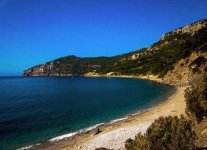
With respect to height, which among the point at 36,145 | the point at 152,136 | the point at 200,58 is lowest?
the point at 36,145

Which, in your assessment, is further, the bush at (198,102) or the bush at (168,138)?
the bush at (198,102)

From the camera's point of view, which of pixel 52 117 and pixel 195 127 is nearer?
pixel 195 127

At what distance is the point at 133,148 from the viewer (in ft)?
56.6

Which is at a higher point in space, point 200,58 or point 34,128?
point 200,58

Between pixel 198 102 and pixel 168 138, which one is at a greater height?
pixel 198 102

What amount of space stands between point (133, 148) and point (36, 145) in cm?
2252

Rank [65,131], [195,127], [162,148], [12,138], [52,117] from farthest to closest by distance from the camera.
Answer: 1. [52,117]
2. [65,131]
3. [12,138]
4. [195,127]
5. [162,148]

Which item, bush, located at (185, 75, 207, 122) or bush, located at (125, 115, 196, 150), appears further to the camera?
bush, located at (185, 75, 207, 122)

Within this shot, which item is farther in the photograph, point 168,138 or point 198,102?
point 198,102

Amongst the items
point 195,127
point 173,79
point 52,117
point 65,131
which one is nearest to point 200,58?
point 173,79

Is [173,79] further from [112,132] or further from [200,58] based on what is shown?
[112,132]

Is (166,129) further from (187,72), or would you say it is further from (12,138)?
(187,72)

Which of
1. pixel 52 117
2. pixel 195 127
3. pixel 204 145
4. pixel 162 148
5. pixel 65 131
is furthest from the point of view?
pixel 52 117

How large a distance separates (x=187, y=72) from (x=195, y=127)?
8729 cm
